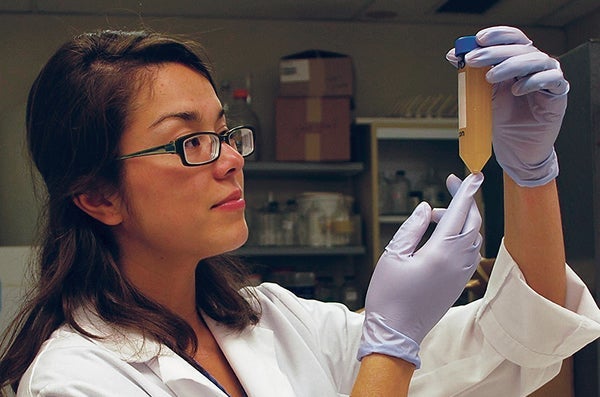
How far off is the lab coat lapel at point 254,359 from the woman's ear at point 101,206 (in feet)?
0.89

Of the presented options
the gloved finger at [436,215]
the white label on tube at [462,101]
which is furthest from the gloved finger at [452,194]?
the white label on tube at [462,101]

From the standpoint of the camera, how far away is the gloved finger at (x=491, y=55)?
1199 mm

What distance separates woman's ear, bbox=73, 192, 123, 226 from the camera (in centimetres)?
130

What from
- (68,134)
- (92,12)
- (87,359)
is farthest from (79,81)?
(92,12)

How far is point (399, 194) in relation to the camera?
451 cm

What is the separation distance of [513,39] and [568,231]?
59 cm

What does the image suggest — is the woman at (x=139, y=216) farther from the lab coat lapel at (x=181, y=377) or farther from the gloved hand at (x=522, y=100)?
the gloved hand at (x=522, y=100)

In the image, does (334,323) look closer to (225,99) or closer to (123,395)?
(123,395)

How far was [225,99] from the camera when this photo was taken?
14.8 feet

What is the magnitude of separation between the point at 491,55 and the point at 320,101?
3018mm

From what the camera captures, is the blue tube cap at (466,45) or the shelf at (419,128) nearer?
the blue tube cap at (466,45)

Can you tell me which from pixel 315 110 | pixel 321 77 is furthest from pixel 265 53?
pixel 315 110

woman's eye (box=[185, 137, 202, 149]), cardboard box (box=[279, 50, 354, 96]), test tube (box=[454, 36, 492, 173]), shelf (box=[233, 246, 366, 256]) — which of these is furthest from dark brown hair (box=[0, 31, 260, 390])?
cardboard box (box=[279, 50, 354, 96])

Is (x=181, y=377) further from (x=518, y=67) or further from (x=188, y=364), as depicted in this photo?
(x=518, y=67)
